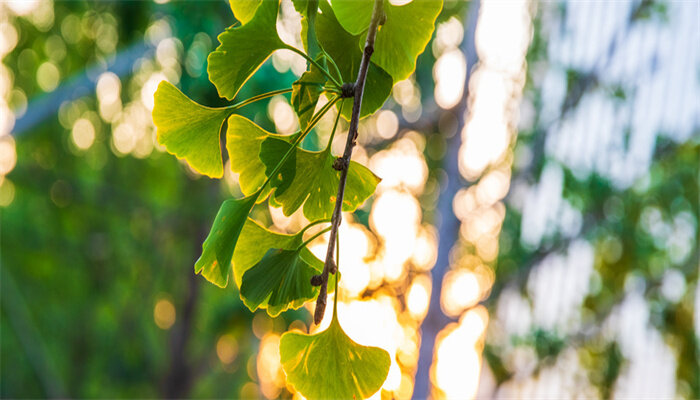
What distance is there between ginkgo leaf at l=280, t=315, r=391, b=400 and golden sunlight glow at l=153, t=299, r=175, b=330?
529cm

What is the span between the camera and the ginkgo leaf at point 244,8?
0.89ft

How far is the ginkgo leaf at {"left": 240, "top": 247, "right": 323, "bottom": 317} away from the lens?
0.24 meters

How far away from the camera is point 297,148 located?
26 cm

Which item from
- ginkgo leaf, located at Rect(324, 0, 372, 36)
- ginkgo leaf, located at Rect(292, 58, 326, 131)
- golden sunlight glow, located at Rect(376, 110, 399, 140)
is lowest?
ginkgo leaf, located at Rect(292, 58, 326, 131)

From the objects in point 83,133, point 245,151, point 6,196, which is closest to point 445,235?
point 245,151

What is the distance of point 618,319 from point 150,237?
3.36m

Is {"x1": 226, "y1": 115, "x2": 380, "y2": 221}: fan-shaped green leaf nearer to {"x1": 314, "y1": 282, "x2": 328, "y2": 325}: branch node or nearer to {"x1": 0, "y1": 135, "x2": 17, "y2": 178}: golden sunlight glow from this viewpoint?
{"x1": 314, "y1": 282, "x2": 328, "y2": 325}: branch node

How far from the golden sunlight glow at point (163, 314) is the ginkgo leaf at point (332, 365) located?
17.4 ft

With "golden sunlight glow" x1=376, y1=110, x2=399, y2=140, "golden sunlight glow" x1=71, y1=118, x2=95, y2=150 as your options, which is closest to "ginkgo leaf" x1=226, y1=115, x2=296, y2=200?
"golden sunlight glow" x1=376, y1=110, x2=399, y2=140

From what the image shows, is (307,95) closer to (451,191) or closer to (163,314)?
(451,191)

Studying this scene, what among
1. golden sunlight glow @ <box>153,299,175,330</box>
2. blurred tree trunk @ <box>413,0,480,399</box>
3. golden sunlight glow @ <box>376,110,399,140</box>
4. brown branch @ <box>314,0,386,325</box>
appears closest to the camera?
brown branch @ <box>314,0,386,325</box>

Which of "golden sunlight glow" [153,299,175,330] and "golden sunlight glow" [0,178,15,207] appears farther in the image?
"golden sunlight glow" [153,299,175,330]

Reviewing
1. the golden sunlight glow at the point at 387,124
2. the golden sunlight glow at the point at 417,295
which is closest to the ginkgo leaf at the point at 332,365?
the golden sunlight glow at the point at 387,124

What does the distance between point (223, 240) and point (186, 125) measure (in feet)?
0.26
